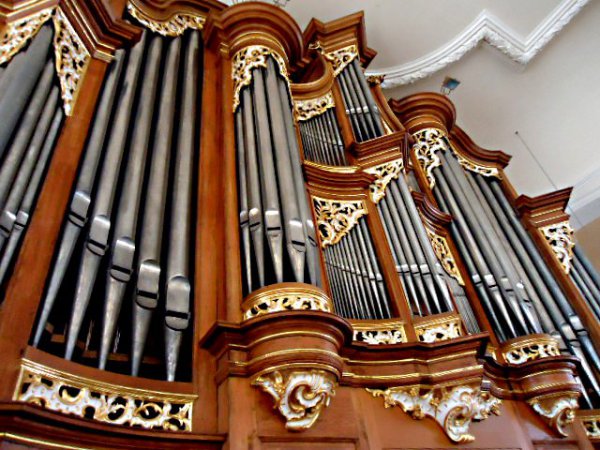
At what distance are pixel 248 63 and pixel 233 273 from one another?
2.21m

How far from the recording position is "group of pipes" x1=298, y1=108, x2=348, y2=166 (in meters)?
4.59

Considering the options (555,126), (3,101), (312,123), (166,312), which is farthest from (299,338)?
(555,126)

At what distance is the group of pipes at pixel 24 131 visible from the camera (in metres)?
2.42

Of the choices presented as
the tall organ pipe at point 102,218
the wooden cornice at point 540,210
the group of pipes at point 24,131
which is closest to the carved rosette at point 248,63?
the tall organ pipe at point 102,218

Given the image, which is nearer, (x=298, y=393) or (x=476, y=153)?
(x=298, y=393)

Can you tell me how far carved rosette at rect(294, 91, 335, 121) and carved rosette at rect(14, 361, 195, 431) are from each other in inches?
128

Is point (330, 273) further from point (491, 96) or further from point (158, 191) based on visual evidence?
point (491, 96)

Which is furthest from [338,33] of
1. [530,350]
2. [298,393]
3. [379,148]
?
[298,393]

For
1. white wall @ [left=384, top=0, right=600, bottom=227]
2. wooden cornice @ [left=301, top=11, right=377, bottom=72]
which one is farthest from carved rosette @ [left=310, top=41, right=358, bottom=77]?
white wall @ [left=384, top=0, right=600, bottom=227]

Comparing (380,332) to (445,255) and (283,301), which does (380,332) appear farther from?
(445,255)

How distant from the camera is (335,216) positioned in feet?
12.6

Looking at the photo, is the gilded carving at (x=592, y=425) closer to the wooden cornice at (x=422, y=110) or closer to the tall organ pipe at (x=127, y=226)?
the tall organ pipe at (x=127, y=226)

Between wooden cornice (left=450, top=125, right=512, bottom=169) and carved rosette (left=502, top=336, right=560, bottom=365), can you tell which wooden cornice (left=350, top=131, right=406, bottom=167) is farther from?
wooden cornice (left=450, top=125, right=512, bottom=169)

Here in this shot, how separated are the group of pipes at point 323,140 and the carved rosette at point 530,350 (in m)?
2.06
